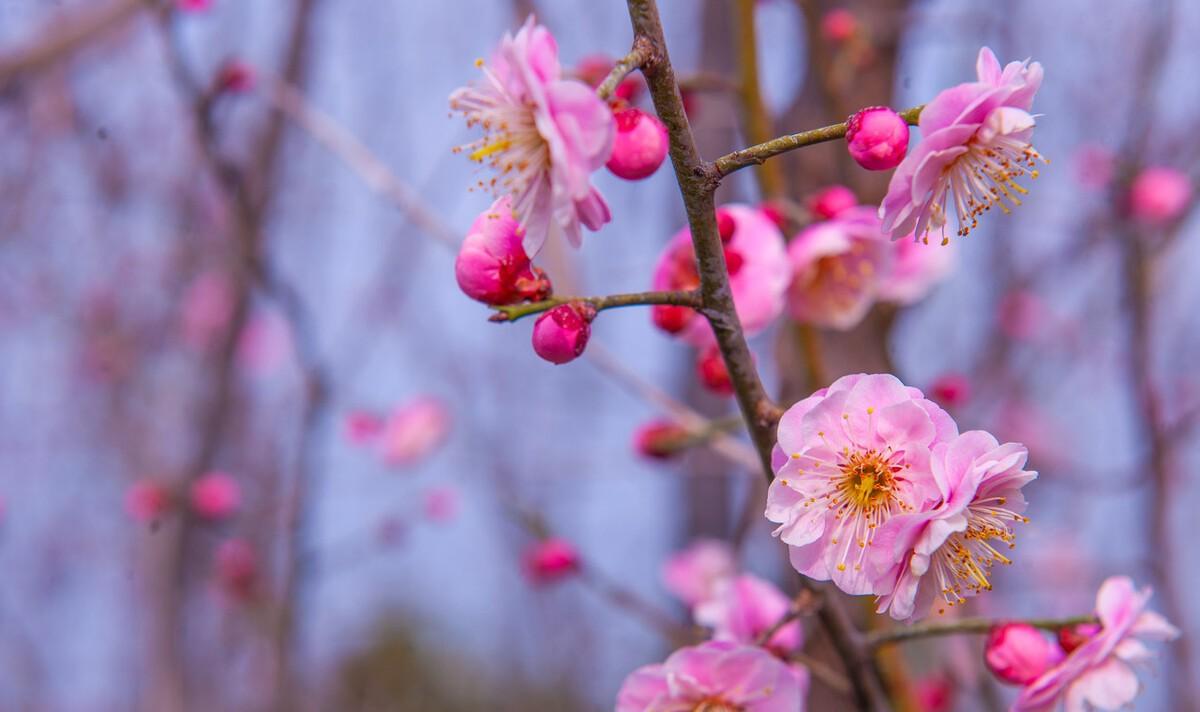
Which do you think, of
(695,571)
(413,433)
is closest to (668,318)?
(695,571)

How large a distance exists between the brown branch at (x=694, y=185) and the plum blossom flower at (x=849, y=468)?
0.08 meters

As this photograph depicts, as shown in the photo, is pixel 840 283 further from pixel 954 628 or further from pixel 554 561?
pixel 554 561

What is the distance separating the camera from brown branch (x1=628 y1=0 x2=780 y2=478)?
0.67 metres

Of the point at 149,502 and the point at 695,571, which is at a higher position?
the point at 149,502

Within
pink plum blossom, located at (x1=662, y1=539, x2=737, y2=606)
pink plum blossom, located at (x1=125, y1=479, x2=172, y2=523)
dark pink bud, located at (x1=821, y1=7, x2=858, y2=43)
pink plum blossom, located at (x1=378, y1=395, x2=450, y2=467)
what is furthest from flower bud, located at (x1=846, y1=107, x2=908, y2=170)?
pink plum blossom, located at (x1=378, y1=395, x2=450, y2=467)

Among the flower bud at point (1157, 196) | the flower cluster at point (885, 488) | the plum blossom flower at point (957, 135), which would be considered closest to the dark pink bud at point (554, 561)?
the flower cluster at point (885, 488)

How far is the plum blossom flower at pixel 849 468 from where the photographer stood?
0.72 meters

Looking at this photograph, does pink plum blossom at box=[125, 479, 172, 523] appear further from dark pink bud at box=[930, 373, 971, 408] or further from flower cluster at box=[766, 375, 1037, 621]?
flower cluster at box=[766, 375, 1037, 621]

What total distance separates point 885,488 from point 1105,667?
0.32m

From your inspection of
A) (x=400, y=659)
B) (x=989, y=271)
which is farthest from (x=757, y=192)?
(x=400, y=659)

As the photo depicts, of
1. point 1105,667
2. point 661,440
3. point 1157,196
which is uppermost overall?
point 1157,196

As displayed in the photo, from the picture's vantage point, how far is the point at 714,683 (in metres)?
0.88

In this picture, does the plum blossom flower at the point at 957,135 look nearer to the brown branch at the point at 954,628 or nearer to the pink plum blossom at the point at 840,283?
the brown branch at the point at 954,628

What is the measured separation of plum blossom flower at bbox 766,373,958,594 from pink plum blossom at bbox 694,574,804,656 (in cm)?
29
